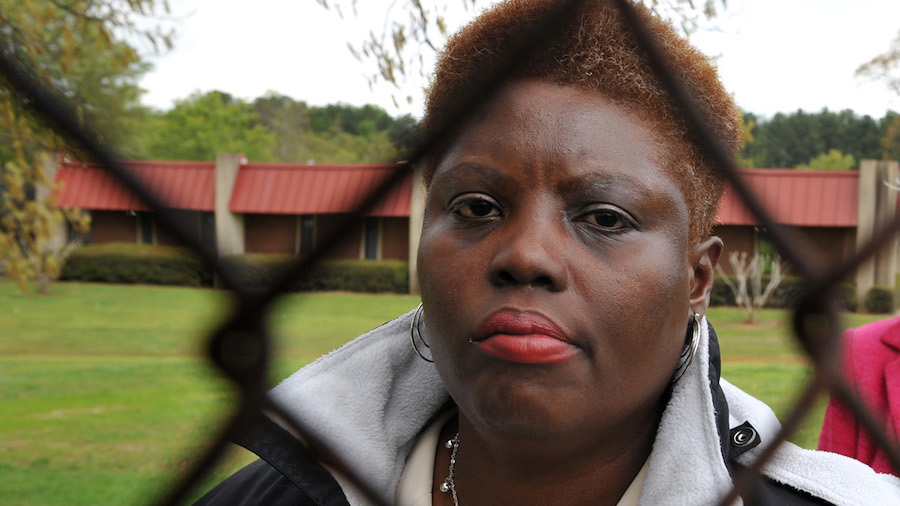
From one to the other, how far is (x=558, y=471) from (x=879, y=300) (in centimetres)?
1194

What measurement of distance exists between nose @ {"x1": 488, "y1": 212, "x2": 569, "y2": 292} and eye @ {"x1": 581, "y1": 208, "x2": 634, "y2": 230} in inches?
1.4

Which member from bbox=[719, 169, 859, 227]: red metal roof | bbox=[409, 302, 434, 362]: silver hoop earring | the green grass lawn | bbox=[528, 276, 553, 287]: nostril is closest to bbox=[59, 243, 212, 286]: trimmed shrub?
the green grass lawn

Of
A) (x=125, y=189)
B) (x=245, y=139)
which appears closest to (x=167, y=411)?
(x=125, y=189)

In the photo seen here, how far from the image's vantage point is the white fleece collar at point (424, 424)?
36.4 inches

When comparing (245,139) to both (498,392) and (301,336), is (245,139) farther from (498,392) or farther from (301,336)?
(498,392)

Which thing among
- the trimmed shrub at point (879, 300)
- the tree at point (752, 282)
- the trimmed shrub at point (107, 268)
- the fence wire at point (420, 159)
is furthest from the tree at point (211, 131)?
the fence wire at point (420, 159)

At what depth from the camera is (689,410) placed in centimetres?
96

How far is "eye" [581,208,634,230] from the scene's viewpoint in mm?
771

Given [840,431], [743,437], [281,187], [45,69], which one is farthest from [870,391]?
[281,187]

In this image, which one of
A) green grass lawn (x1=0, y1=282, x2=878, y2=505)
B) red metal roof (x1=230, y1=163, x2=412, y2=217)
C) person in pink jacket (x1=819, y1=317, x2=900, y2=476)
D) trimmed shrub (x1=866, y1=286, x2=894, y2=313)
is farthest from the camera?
trimmed shrub (x1=866, y1=286, x2=894, y2=313)

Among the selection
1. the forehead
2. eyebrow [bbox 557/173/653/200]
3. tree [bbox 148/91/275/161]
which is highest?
tree [bbox 148/91/275/161]

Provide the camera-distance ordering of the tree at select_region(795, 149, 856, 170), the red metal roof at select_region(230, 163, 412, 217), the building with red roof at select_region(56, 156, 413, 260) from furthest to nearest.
Answer: the tree at select_region(795, 149, 856, 170)
the red metal roof at select_region(230, 163, 412, 217)
the building with red roof at select_region(56, 156, 413, 260)

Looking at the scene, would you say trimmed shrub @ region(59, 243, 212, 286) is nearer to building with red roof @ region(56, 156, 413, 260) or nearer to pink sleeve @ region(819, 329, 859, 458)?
building with red roof @ region(56, 156, 413, 260)

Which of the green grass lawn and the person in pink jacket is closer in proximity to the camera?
the person in pink jacket
